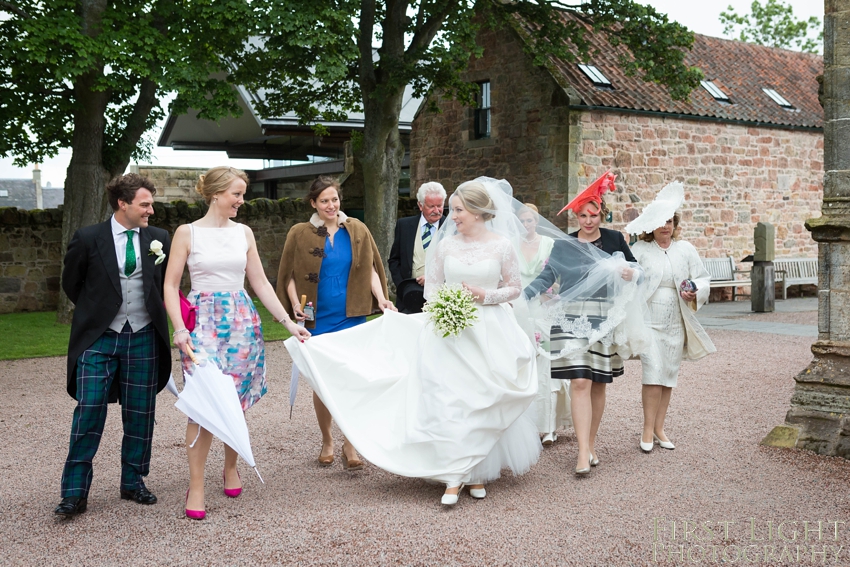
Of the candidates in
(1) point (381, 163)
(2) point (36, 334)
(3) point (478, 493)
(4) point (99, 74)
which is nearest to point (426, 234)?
(3) point (478, 493)

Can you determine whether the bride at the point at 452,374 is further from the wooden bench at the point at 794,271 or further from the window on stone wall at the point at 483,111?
the wooden bench at the point at 794,271

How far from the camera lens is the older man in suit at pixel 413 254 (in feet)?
22.7

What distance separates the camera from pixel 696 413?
788 cm

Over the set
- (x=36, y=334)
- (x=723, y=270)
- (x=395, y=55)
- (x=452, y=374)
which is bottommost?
(x=36, y=334)

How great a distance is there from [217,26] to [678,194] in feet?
30.8

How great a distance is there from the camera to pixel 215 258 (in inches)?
200

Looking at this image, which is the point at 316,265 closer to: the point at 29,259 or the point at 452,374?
the point at 452,374

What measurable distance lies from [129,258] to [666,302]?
12.7 ft

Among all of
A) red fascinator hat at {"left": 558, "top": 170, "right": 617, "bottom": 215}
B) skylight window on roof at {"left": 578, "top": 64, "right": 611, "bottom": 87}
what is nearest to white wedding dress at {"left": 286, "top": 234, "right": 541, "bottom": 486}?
red fascinator hat at {"left": 558, "top": 170, "right": 617, "bottom": 215}

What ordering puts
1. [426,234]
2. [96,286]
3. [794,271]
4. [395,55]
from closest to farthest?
[96,286]
[426,234]
[395,55]
[794,271]

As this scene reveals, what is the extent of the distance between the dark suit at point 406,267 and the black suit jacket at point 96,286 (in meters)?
2.24

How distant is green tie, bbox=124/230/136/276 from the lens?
509cm

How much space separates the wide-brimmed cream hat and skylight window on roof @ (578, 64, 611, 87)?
565 inches

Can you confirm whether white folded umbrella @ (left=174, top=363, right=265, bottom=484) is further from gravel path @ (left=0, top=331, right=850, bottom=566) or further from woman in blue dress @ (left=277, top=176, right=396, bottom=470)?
woman in blue dress @ (left=277, top=176, right=396, bottom=470)
